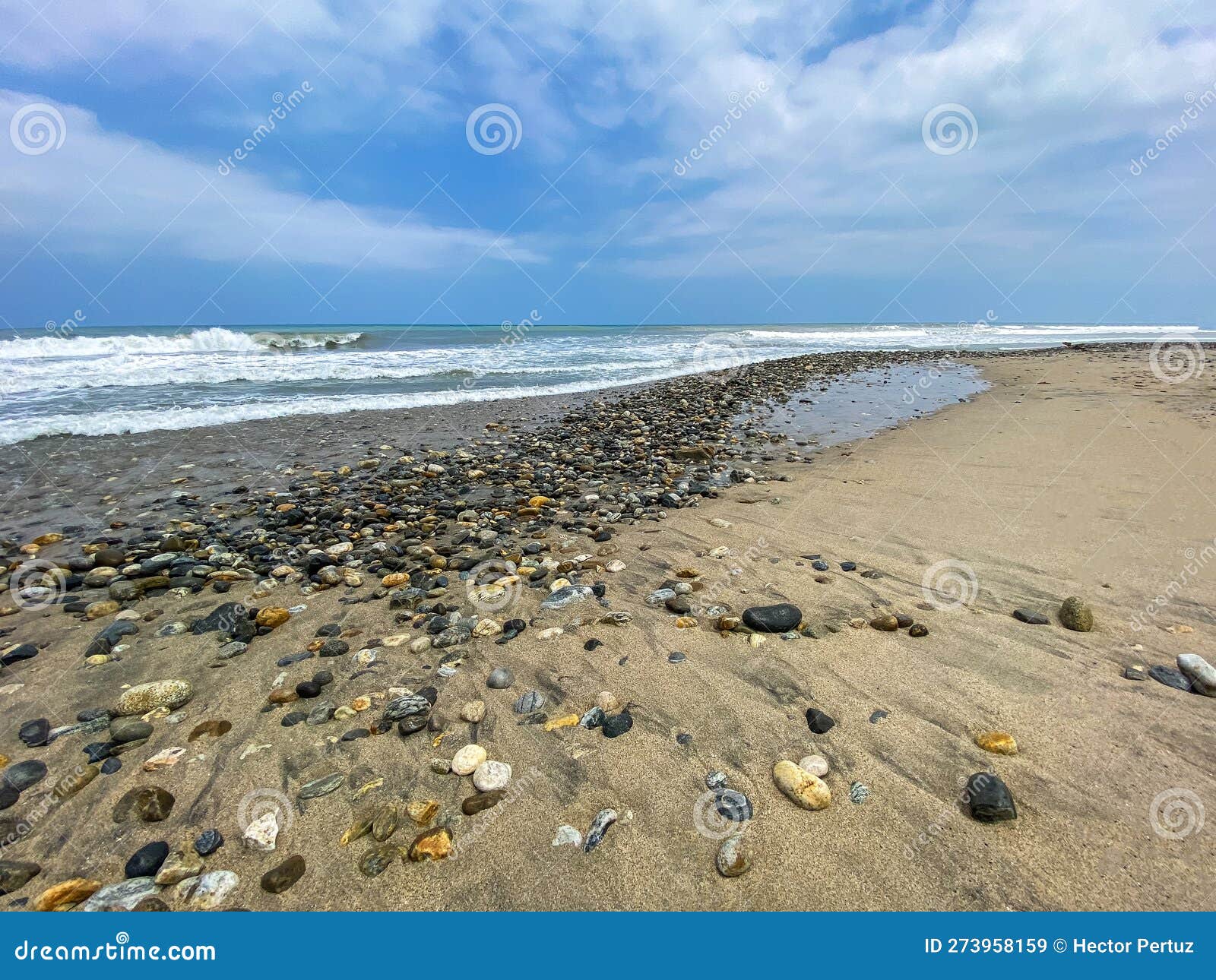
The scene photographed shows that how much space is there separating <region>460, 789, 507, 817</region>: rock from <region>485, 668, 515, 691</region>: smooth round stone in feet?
2.38

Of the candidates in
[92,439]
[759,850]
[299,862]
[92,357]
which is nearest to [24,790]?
[299,862]

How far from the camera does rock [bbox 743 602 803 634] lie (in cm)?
348

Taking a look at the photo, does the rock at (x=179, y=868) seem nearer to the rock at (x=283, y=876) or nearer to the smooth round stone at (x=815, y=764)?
the rock at (x=283, y=876)

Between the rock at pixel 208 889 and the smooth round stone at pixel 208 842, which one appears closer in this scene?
the rock at pixel 208 889

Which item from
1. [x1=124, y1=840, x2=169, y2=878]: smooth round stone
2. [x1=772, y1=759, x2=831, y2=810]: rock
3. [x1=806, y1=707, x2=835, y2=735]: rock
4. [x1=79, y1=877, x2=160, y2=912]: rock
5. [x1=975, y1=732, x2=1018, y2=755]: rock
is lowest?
[x1=79, y1=877, x2=160, y2=912]: rock

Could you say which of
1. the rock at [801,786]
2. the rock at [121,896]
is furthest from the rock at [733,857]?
the rock at [121,896]

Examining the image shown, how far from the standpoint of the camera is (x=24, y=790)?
2537 mm

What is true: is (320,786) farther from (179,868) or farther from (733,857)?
(733,857)

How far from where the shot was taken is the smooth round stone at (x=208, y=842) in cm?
218

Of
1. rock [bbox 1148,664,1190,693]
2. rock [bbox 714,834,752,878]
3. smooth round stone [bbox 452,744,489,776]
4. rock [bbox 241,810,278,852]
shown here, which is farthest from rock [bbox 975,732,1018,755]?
rock [bbox 241,810,278,852]

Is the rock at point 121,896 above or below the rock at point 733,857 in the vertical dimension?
below

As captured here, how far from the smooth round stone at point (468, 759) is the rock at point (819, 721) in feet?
5.15

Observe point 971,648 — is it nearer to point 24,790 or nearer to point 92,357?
point 24,790

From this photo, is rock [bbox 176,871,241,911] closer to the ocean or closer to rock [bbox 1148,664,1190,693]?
rock [bbox 1148,664,1190,693]
